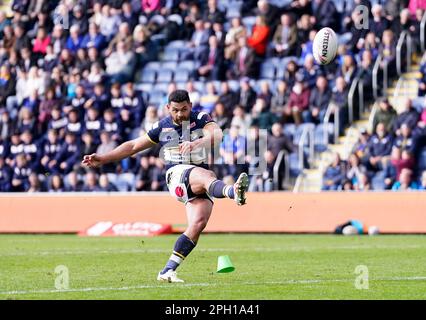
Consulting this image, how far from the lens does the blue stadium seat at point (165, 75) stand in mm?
29150

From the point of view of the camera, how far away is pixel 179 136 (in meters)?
12.5

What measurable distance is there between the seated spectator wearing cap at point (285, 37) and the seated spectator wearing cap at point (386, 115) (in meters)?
3.55

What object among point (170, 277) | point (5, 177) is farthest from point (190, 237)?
point (5, 177)

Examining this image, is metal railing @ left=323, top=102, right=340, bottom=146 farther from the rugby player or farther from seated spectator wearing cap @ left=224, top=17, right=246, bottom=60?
the rugby player

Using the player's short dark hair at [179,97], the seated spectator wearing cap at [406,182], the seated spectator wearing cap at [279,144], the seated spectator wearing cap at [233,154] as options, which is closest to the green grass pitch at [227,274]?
the seated spectator wearing cap at [406,182]

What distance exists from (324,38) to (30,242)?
23.1 feet

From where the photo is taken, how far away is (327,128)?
81.8ft

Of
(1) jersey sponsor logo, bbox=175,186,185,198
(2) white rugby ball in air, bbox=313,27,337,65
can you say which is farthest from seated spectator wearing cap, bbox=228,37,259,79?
(1) jersey sponsor logo, bbox=175,186,185,198

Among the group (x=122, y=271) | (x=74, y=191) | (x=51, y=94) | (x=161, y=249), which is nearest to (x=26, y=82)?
(x=51, y=94)

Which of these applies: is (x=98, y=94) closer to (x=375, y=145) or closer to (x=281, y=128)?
(x=281, y=128)

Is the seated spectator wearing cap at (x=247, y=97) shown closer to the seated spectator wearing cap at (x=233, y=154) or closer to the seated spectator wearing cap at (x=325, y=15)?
the seated spectator wearing cap at (x=233, y=154)

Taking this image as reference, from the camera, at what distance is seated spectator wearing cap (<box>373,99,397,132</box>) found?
2391 centimetres

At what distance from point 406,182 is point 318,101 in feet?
11.5

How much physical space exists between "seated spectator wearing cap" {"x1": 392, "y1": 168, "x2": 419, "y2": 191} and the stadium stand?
4 cm
